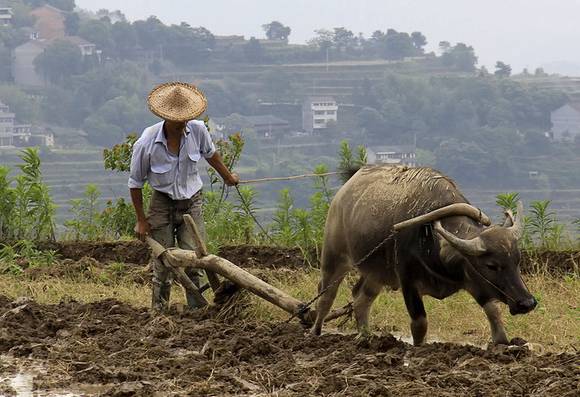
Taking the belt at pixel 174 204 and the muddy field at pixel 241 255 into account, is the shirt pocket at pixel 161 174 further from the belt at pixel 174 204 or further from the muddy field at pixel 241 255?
the muddy field at pixel 241 255

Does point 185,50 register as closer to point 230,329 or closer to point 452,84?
point 452,84

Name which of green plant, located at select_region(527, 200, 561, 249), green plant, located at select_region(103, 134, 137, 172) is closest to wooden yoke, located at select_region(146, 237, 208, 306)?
green plant, located at select_region(527, 200, 561, 249)

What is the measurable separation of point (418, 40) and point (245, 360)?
234ft

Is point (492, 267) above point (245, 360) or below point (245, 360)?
above

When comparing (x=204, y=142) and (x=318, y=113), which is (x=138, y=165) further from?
(x=318, y=113)

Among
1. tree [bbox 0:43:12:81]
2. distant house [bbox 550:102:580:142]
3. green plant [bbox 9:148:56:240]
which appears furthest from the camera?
tree [bbox 0:43:12:81]

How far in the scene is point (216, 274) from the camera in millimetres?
10633

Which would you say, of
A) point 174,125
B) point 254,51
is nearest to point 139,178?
point 174,125

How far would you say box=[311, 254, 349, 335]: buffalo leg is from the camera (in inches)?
403

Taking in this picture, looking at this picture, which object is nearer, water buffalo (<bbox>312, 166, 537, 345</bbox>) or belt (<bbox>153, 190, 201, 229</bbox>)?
water buffalo (<bbox>312, 166, 537, 345</bbox>)

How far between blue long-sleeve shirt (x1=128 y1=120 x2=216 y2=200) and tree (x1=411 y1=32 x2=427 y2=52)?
67507 mm

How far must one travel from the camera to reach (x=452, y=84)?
5728 centimetres

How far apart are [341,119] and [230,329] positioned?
148 feet

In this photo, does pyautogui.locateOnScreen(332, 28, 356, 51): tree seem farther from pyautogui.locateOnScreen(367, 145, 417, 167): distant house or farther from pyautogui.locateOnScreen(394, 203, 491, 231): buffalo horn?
pyautogui.locateOnScreen(394, 203, 491, 231): buffalo horn
